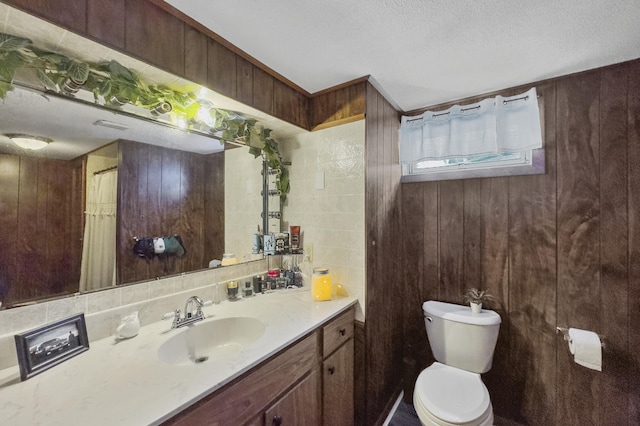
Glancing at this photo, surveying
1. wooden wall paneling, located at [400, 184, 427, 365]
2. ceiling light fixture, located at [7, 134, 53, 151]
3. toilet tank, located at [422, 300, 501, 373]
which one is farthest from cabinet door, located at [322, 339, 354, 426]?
ceiling light fixture, located at [7, 134, 53, 151]

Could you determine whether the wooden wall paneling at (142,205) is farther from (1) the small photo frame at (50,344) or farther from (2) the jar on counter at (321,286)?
(2) the jar on counter at (321,286)

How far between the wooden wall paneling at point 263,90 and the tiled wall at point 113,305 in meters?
0.97

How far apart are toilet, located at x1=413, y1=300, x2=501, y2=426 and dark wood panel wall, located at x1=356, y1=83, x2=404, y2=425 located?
0.87 feet

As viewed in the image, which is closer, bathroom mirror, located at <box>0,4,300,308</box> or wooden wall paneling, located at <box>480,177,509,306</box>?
bathroom mirror, located at <box>0,4,300,308</box>

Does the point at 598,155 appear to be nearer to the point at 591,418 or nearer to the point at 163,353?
the point at 591,418

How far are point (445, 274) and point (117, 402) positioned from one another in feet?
6.15

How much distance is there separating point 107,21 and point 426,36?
4.17ft

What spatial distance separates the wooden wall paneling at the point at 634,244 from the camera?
1.34m

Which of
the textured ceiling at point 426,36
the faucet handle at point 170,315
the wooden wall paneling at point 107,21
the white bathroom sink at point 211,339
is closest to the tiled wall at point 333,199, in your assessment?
the textured ceiling at point 426,36

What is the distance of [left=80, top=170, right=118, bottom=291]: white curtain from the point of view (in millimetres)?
1042

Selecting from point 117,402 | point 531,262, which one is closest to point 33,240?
point 117,402

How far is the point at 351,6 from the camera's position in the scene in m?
1.01

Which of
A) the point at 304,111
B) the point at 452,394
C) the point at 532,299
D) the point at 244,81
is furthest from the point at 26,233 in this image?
the point at 532,299

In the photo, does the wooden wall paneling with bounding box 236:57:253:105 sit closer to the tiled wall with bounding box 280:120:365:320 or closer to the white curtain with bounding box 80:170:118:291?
the tiled wall with bounding box 280:120:365:320
